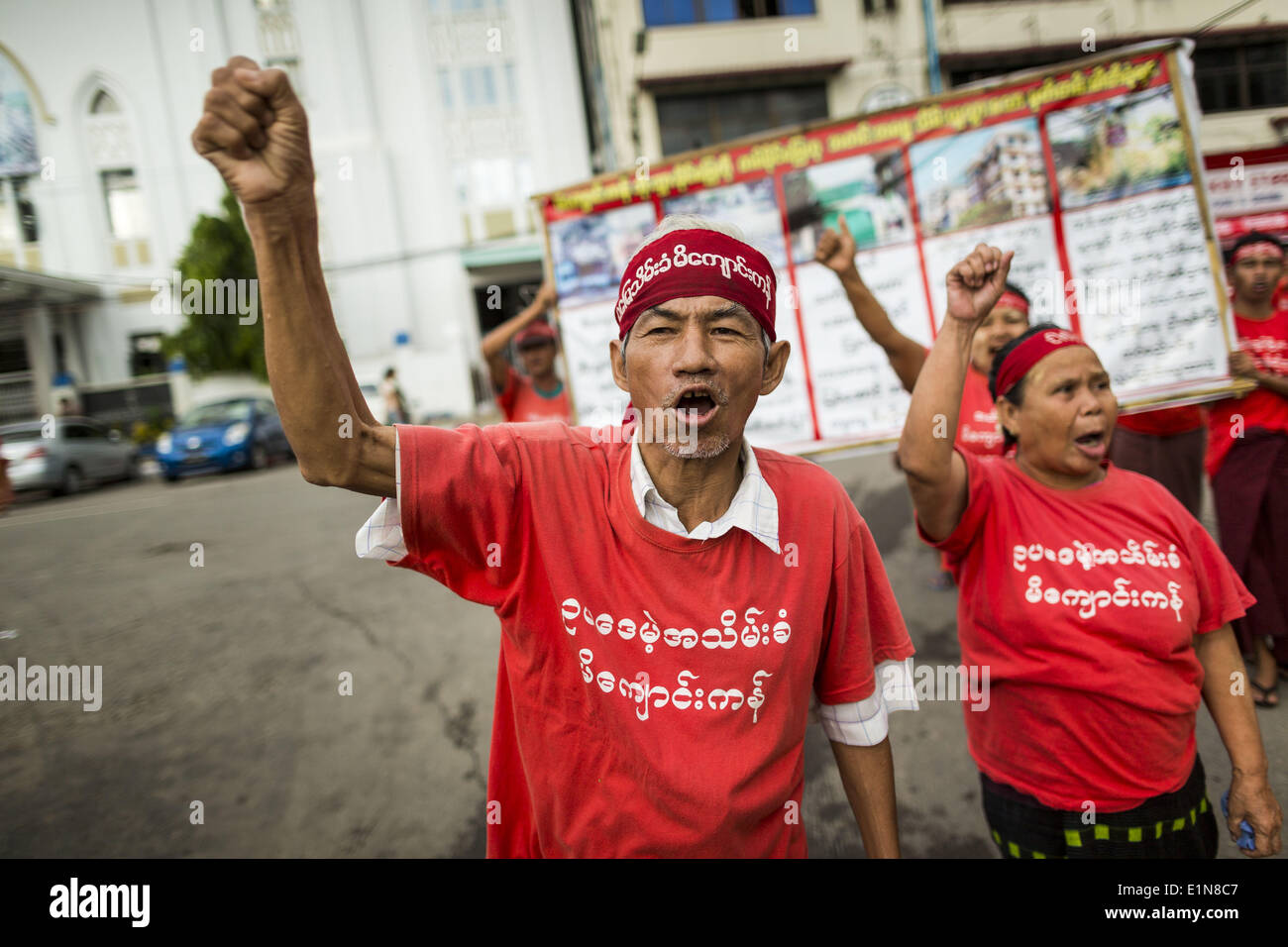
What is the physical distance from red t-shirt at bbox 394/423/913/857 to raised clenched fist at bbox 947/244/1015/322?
61 cm

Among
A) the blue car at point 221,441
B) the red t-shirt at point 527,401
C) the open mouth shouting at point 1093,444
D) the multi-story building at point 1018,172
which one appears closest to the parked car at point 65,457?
the blue car at point 221,441

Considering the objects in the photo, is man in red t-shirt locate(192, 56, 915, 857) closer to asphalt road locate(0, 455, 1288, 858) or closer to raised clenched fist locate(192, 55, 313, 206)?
raised clenched fist locate(192, 55, 313, 206)

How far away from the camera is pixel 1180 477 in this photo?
12.5 ft

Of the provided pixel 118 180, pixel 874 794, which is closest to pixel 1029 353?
pixel 874 794

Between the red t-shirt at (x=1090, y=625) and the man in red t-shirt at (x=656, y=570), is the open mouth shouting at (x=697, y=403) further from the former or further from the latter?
the red t-shirt at (x=1090, y=625)

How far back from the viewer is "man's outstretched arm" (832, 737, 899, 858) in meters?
1.35

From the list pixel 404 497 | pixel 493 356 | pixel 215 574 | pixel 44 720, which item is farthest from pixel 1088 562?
pixel 215 574

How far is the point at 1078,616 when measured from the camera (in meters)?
1.53

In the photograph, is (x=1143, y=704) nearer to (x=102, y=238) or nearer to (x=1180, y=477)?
(x=1180, y=477)

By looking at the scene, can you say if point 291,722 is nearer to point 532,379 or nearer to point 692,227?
point 532,379

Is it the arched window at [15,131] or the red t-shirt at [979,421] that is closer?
the arched window at [15,131]

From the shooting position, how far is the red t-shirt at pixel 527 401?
451 cm

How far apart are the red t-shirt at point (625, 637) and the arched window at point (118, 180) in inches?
271
